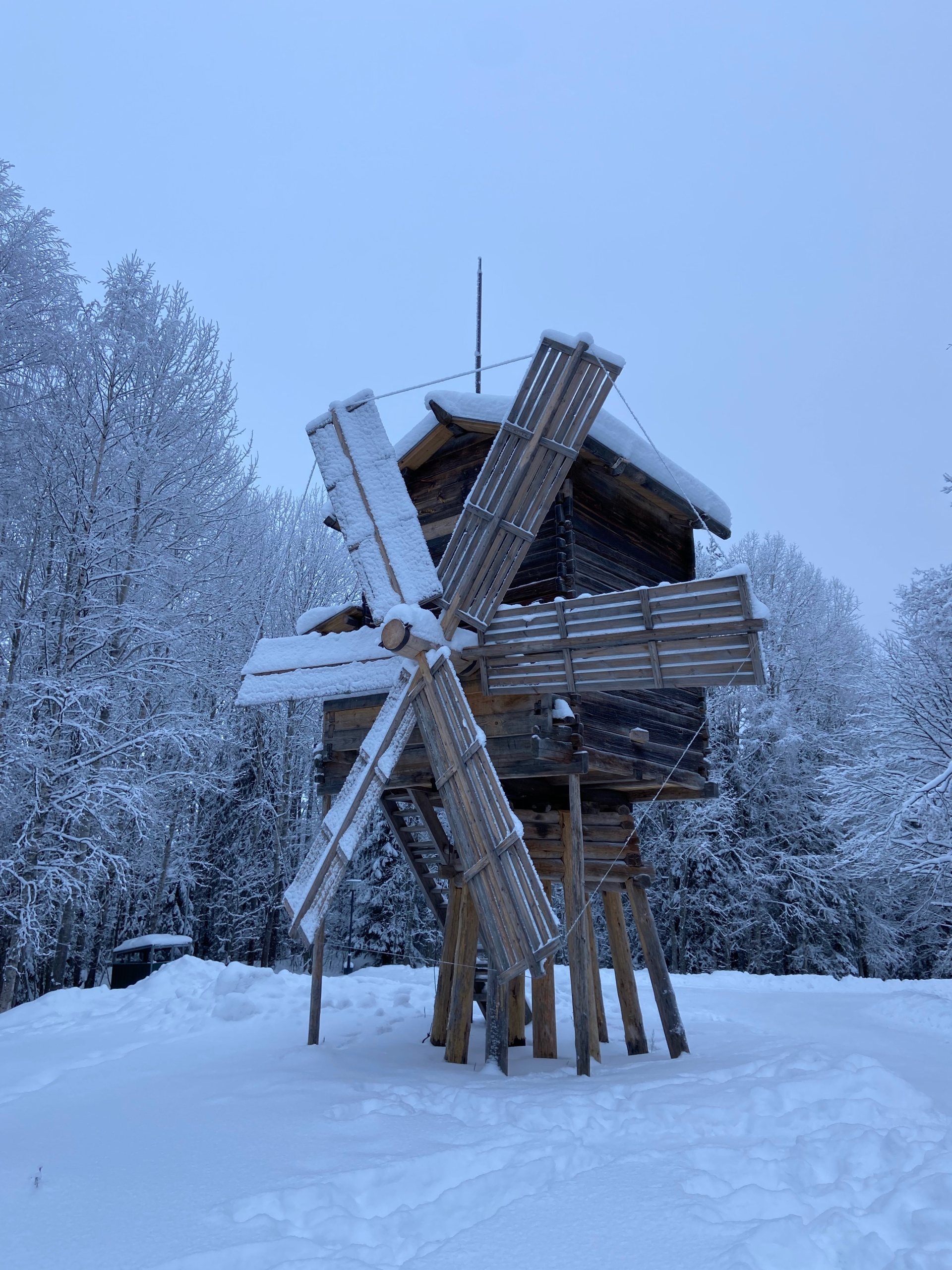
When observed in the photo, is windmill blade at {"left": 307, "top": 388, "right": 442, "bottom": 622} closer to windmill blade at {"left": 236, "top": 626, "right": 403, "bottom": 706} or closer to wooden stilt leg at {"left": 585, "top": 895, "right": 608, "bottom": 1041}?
windmill blade at {"left": 236, "top": 626, "right": 403, "bottom": 706}

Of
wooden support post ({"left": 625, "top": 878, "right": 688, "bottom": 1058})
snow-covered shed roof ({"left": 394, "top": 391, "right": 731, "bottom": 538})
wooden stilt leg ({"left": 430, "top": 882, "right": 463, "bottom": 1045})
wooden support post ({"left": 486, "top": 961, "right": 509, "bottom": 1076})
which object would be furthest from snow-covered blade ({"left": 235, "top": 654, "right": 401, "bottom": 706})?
wooden support post ({"left": 625, "top": 878, "right": 688, "bottom": 1058})

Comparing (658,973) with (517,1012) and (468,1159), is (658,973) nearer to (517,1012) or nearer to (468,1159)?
(517,1012)

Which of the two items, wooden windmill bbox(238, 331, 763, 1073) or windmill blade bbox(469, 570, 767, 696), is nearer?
windmill blade bbox(469, 570, 767, 696)

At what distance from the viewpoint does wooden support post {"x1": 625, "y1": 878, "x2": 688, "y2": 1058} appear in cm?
733

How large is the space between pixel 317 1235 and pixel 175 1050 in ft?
15.7

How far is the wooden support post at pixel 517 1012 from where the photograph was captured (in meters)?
8.38

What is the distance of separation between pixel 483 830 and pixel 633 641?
1.81 m

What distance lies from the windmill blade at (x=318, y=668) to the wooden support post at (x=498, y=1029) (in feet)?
8.37

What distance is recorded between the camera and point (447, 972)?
854 cm

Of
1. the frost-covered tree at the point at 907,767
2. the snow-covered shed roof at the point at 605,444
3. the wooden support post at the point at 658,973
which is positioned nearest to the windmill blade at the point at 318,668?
the snow-covered shed roof at the point at 605,444

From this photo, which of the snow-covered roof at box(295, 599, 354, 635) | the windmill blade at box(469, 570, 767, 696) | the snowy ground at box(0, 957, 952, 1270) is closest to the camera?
the snowy ground at box(0, 957, 952, 1270)

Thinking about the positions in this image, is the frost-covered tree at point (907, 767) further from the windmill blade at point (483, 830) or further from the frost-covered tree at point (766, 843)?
the windmill blade at point (483, 830)

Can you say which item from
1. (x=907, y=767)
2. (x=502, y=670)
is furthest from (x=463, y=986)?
(x=907, y=767)

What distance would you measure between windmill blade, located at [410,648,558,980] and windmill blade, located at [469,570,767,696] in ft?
1.90
